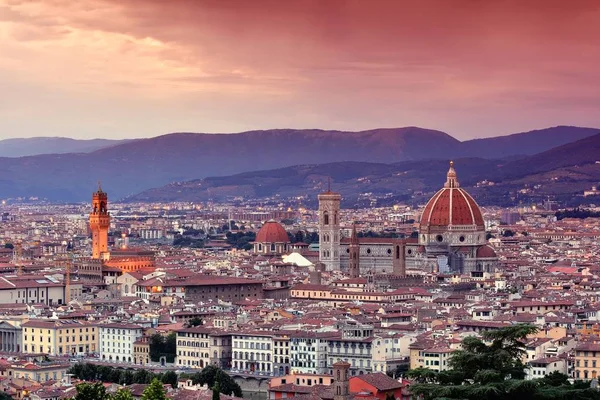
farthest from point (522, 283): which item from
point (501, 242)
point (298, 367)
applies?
point (501, 242)

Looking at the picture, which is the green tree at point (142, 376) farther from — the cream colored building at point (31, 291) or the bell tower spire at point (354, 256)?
the bell tower spire at point (354, 256)

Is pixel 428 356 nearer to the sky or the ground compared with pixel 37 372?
nearer to the sky

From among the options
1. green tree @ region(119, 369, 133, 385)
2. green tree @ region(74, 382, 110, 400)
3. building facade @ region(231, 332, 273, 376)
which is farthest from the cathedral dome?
green tree @ region(74, 382, 110, 400)

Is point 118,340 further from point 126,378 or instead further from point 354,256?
point 354,256

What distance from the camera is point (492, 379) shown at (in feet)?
131

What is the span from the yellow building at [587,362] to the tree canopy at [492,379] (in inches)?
431

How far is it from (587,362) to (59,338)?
21856 mm

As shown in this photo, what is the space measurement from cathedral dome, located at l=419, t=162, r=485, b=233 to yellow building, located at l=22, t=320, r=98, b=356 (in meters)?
47.6

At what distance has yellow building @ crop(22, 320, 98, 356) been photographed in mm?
68625

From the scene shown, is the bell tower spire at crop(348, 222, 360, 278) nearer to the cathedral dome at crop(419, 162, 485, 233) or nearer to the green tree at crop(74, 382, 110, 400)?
the cathedral dome at crop(419, 162, 485, 233)

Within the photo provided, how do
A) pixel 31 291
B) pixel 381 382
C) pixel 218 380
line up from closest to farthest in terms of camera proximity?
1. pixel 381 382
2. pixel 218 380
3. pixel 31 291

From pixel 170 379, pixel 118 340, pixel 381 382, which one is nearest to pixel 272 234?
pixel 118 340

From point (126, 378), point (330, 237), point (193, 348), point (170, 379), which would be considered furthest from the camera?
point (330, 237)

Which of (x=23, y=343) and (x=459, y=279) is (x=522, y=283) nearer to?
(x=459, y=279)
